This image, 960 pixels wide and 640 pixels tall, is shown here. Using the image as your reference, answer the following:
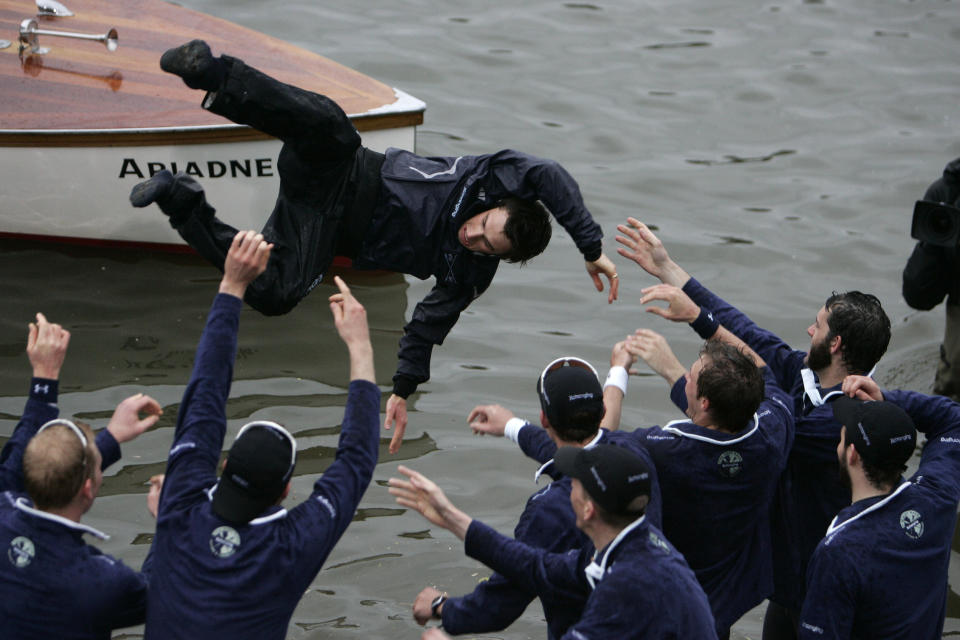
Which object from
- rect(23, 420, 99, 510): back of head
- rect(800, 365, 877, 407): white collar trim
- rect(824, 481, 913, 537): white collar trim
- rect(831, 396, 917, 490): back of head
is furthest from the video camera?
rect(23, 420, 99, 510): back of head

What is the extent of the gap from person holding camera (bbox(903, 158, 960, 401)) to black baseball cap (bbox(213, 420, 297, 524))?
13.4 feet

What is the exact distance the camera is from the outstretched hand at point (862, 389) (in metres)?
4.30

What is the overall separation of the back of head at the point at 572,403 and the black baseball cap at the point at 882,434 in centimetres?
91

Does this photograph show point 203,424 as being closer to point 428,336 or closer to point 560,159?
point 428,336

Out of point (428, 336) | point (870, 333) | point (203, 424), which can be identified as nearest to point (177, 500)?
point (203, 424)

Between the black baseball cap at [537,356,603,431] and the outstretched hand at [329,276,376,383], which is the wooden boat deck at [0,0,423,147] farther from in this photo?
the black baseball cap at [537,356,603,431]

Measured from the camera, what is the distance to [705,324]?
4.68 metres

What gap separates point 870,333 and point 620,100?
24.5 ft

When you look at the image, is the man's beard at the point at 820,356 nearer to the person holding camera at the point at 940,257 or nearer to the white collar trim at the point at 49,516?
the person holding camera at the point at 940,257

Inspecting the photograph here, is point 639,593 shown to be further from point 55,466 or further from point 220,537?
point 55,466

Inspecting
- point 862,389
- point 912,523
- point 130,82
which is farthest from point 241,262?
point 130,82

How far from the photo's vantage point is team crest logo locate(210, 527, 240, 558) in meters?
3.36

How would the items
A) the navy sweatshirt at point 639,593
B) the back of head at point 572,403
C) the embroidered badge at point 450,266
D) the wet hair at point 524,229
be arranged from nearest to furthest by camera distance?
the navy sweatshirt at point 639,593, the back of head at point 572,403, the wet hair at point 524,229, the embroidered badge at point 450,266

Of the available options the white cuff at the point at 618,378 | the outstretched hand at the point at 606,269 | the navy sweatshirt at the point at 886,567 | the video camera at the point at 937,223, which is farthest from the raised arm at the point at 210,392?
the video camera at the point at 937,223
